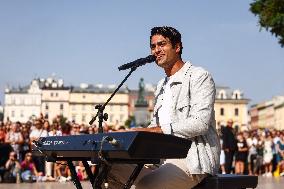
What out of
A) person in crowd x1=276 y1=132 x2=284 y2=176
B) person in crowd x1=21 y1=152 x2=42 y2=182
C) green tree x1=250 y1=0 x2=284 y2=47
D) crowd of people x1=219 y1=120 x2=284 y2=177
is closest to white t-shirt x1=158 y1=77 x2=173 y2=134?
person in crowd x1=21 y1=152 x2=42 y2=182

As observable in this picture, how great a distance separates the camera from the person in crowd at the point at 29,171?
16609 millimetres

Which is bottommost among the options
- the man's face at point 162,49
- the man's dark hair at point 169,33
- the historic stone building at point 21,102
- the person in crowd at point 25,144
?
the person in crowd at point 25,144

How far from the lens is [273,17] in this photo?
23672 mm

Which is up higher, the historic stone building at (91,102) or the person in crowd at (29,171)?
the historic stone building at (91,102)

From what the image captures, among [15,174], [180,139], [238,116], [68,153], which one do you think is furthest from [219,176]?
[238,116]

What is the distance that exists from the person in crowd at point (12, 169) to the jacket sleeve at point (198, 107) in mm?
12598

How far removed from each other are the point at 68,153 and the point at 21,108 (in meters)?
157

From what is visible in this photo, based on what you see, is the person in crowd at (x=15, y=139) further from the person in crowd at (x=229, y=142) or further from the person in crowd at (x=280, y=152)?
the person in crowd at (x=280, y=152)

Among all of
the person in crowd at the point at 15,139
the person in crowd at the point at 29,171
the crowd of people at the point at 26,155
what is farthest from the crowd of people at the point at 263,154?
the person in crowd at the point at 15,139

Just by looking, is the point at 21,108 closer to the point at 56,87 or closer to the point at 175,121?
the point at 56,87

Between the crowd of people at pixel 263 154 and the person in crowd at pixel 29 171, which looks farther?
the crowd of people at pixel 263 154

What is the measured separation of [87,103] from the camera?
6166 inches

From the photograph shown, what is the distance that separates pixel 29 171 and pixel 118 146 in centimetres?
1368

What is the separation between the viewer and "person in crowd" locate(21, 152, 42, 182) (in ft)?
54.5
